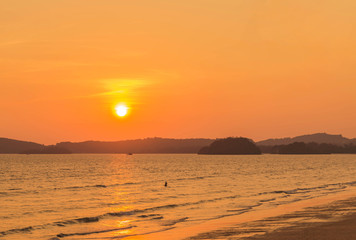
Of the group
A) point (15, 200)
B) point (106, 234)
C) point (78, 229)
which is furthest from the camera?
point (15, 200)

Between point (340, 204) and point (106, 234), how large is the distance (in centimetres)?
2306

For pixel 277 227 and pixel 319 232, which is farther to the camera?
pixel 277 227

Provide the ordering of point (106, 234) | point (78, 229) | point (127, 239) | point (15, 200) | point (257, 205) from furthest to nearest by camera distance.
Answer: point (15, 200)
point (257, 205)
point (78, 229)
point (106, 234)
point (127, 239)

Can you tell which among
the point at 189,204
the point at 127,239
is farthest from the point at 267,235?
the point at 189,204

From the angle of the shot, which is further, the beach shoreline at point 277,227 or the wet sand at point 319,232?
the beach shoreline at point 277,227

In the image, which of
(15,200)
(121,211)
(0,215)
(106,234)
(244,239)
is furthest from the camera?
(15,200)

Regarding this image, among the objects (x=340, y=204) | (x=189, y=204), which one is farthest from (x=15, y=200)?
(x=340, y=204)

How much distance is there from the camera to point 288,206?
42.0 metres

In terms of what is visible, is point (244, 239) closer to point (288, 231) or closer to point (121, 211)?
point (288, 231)

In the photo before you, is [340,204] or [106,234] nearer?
[106,234]

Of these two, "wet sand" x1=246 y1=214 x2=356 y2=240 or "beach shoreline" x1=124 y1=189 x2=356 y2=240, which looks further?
"beach shoreline" x1=124 y1=189 x2=356 y2=240

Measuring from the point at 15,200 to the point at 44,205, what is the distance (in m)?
7.40

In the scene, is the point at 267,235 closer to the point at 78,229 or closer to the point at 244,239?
the point at 244,239

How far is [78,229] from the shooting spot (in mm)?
29750
